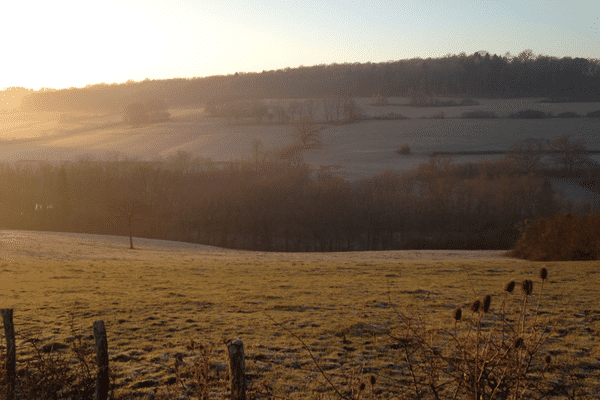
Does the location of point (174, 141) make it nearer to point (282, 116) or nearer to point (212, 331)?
point (282, 116)

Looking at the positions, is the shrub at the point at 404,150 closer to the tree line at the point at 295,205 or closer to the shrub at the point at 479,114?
the tree line at the point at 295,205

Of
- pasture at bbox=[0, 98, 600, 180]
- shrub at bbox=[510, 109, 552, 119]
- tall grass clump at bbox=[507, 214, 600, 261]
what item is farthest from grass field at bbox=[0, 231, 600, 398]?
shrub at bbox=[510, 109, 552, 119]

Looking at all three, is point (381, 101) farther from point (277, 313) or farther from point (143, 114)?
point (277, 313)

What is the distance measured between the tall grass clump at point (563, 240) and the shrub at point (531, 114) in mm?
94453

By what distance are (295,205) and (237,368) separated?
241 ft

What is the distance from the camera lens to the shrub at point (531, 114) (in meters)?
116

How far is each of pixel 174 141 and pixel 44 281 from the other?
4240 inches

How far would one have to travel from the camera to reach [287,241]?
68.1 meters

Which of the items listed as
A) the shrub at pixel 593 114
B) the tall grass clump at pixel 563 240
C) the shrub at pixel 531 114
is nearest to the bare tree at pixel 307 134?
the shrub at pixel 531 114

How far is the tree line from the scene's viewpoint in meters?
69.9

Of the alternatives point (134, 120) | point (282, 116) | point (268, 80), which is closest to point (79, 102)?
point (134, 120)

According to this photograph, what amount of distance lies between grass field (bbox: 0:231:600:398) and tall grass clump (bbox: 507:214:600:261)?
7834 mm

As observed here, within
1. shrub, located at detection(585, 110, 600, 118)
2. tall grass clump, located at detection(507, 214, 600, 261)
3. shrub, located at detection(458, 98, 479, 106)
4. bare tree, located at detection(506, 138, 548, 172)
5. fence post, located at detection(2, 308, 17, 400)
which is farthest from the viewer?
shrub, located at detection(458, 98, 479, 106)

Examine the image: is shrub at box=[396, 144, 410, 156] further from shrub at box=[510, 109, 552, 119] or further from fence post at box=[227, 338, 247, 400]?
fence post at box=[227, 338, 247, 400]
